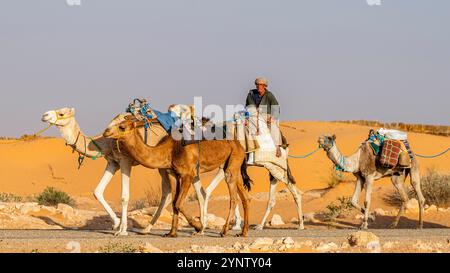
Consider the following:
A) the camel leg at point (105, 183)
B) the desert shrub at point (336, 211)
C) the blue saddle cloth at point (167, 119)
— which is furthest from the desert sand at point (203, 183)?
the blue saddle cloth at point (167, 119)

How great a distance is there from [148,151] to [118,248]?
309cm

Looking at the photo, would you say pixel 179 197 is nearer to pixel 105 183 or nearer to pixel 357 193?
pixel 105 183

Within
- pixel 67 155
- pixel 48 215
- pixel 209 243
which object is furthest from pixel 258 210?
pixel 67 155

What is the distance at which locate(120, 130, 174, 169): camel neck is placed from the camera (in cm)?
1759

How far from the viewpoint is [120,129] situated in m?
17.4

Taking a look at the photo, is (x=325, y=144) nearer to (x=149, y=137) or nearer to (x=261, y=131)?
(x=261, y=131)

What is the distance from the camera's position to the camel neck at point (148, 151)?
1759 centimetres

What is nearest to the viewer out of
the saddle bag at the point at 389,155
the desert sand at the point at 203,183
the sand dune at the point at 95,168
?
the saddle bag at the point at 389,155

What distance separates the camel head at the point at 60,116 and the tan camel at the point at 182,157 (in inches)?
82.8

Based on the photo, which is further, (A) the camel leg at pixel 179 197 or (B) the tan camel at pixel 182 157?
(A) the camel leg at pixel 179 197

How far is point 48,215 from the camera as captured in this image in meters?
26.4

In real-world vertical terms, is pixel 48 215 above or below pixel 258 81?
below

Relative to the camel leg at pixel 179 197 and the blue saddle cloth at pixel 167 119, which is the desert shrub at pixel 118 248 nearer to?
the camel leg at pixel 179 197
